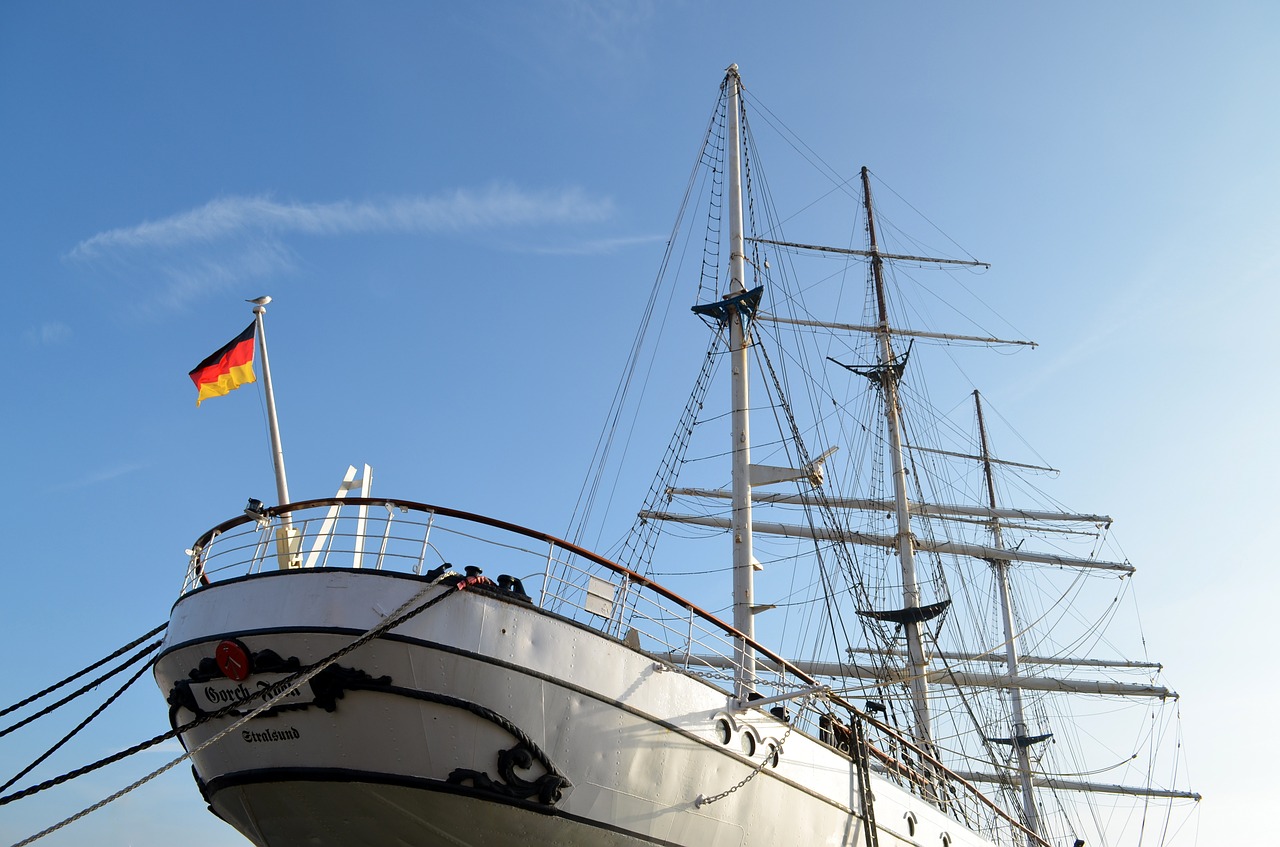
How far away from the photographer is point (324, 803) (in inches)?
428

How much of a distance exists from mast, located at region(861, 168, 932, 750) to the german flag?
23.6 meters

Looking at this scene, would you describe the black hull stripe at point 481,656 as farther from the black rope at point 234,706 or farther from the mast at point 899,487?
the mast at point 899,487

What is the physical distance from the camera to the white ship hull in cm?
1048

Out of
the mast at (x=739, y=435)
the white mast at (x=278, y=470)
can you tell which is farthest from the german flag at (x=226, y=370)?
the mast at (x=739, y=435)

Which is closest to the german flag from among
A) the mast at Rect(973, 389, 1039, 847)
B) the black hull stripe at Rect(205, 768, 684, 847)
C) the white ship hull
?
the white ship hull

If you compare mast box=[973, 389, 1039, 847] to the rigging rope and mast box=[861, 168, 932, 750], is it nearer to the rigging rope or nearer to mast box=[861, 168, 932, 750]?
mast box=[861, 168, 932, 750]

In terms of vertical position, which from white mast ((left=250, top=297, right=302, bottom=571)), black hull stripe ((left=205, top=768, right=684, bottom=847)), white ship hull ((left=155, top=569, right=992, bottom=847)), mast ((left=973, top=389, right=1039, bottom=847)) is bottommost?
black hull stripe ((left=205, top=768, right=684, bottom=847))

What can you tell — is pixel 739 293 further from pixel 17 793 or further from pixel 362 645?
pixel 17 793

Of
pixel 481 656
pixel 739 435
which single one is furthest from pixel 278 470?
pixel 739 435

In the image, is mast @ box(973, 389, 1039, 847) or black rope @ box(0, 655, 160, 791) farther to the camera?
mast @ box(973, 389, 1039, 847)

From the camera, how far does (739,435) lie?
57.9ft

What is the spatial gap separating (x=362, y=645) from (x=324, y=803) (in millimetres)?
2093

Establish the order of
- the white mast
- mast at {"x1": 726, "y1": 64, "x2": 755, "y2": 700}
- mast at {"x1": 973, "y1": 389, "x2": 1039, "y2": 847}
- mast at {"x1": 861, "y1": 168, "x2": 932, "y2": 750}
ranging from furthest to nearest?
mast at {"x1": 973, "y1": 389, "x2": 1039, "y2": 847} < mast at {"x1": 861, "y1": 168, "x2": 932, "y2": 750} < mast at {"x1": 726, "y1": 64, "x2": 755, "y2": 700} < the white mast

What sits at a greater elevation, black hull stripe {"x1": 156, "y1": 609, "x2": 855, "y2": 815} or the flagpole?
the flagpole
